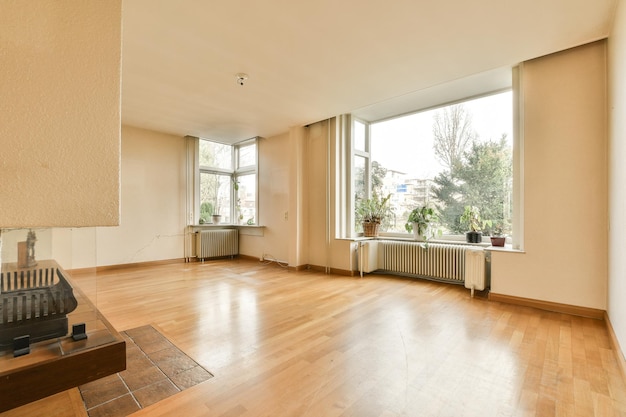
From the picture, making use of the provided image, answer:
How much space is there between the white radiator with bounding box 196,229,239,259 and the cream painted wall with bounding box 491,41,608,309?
17.9 ft

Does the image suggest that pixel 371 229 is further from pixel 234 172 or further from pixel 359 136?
pixel 234 172

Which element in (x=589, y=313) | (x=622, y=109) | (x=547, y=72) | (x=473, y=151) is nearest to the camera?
(x=622, y=109)

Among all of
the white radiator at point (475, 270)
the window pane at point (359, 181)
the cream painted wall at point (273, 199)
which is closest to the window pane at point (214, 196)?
the cream painted wall at point (273, 199)

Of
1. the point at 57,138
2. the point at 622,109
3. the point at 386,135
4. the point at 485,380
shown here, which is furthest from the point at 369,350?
the point at 386,135

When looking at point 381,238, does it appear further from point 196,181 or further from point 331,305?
point 196,181

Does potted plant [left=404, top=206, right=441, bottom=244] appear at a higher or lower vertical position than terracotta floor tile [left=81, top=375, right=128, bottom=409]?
higher

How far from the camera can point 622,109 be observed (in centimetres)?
217

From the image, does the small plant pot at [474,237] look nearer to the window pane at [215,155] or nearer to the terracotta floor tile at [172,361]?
the terracotta floor tile at [172,361]

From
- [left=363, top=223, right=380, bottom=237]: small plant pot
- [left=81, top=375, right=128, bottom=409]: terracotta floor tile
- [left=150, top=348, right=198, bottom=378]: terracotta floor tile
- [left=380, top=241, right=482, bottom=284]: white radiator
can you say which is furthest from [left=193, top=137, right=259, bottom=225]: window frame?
[left=81, top=375, right=128, bottom=409]: terracotta floor tile

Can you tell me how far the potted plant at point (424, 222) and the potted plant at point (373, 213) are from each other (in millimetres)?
613

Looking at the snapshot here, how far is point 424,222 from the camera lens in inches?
182

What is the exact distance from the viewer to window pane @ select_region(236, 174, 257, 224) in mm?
6883

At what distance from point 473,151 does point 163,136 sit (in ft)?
19.5

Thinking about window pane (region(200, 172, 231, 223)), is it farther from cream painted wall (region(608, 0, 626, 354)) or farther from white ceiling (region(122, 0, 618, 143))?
cream painted wall (region(608, 0, 626, 354))
